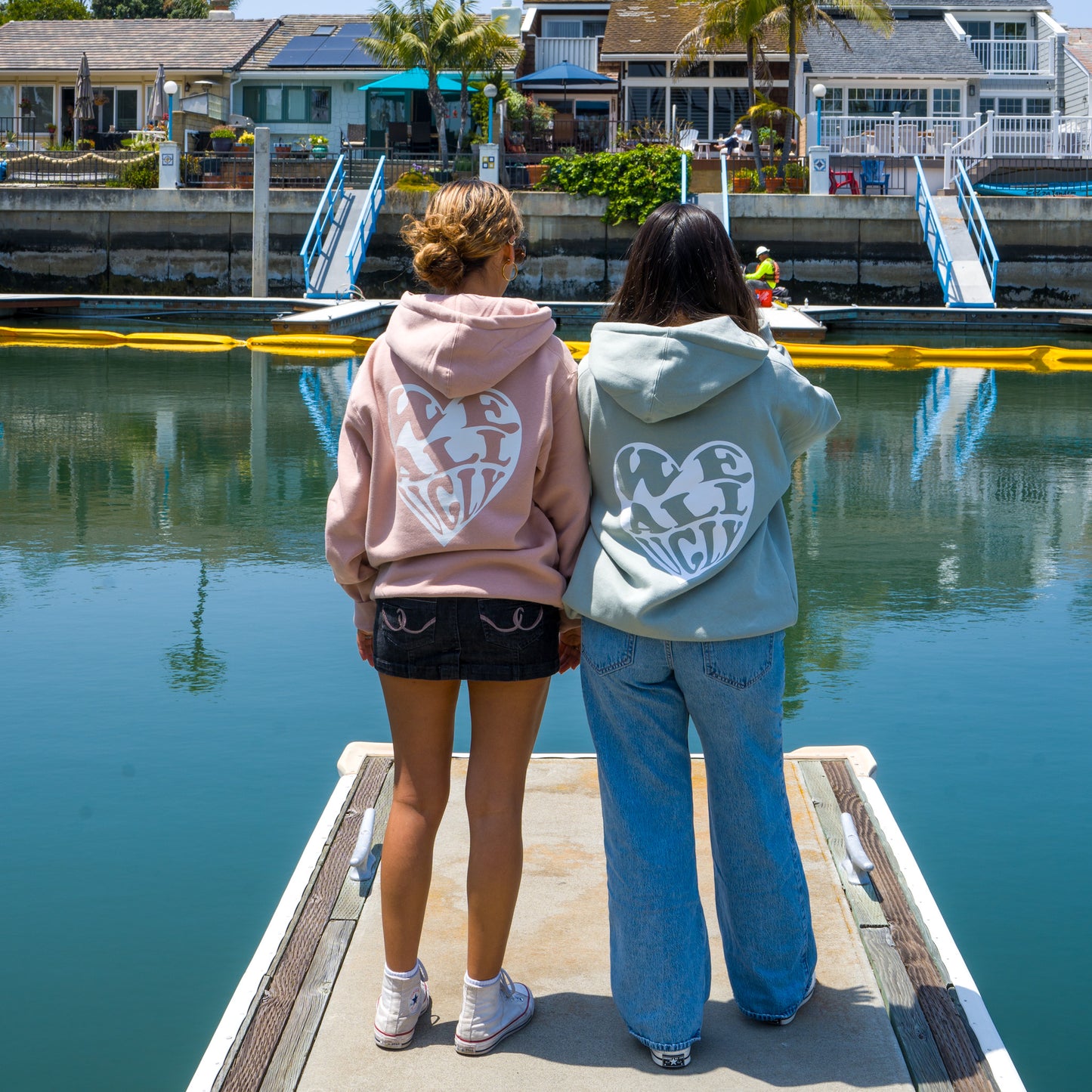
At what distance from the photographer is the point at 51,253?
26469mm

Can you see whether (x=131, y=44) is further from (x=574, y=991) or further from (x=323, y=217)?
(x=574, y=991)

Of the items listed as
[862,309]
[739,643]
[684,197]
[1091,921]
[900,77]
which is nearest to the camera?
[739,643]

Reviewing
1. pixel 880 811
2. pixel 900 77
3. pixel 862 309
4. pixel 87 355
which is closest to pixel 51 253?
pixel 87 355

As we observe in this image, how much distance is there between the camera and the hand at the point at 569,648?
7.72 feet

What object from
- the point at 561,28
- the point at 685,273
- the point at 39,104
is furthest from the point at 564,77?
the point at 685,273

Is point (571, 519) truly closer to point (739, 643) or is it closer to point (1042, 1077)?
point (739, 643)

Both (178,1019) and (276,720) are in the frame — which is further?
(276,720)

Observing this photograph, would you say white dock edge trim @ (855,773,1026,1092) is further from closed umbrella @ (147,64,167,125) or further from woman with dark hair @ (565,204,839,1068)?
closed umbrella @ (147,64,167,125)

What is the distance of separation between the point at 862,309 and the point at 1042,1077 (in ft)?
61.1

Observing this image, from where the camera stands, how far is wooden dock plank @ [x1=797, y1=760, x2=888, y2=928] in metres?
2.74

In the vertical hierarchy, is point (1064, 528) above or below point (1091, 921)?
above

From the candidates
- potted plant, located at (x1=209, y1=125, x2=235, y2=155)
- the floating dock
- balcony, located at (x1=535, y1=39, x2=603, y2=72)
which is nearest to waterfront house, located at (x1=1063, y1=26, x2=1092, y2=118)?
balcony, located at (x1=535, y1=39, x2=603, y2=72)

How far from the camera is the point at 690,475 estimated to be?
2234mm

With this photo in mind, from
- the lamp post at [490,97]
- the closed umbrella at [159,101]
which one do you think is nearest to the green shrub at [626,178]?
the lamp post at [490,97]
